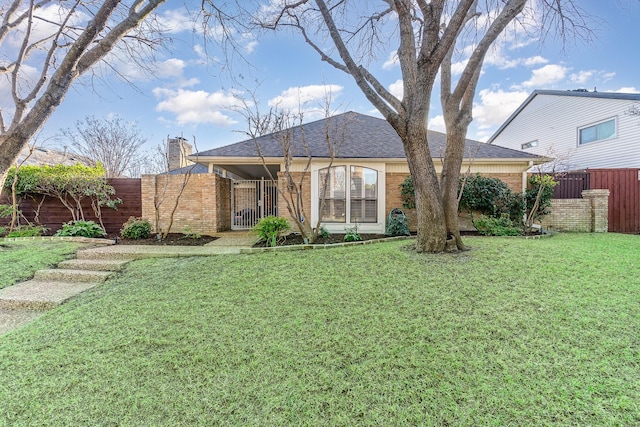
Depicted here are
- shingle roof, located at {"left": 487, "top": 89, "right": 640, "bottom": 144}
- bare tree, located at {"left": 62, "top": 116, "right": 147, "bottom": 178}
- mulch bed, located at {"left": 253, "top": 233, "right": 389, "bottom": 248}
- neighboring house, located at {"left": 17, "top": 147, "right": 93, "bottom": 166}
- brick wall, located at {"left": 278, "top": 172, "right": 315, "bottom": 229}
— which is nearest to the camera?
mulch bed, located at {"left": 253, "top": 233, "right": 389, "bottom": 248}

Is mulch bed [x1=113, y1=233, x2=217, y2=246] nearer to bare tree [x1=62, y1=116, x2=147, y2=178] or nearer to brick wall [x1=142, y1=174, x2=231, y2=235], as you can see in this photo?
brick wall [x1=142, y1=174, x2=231, y2=235]

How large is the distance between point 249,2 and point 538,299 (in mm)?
8387

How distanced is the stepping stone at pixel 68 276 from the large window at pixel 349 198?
6.05 m

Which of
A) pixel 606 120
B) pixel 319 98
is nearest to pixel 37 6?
pixel 319 98

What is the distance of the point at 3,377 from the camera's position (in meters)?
2.45

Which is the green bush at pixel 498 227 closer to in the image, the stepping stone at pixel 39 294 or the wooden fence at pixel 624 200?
the wooden fence at pixel 624 200

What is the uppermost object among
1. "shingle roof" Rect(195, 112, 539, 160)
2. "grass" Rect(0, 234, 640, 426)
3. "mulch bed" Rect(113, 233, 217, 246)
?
"shingle roof" Rect(195, 112, 539, 160)

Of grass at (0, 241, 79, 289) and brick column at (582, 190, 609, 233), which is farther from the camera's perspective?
brick column at (582, 190, 609, 233)

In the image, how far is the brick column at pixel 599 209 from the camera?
8.99 metres

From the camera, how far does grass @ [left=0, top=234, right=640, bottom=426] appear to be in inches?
78.2

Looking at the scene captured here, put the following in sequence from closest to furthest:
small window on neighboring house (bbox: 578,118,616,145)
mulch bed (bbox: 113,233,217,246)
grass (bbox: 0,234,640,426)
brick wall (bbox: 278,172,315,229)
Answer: grass (bbox: 0,234,640,426) < mulch bed (bbox: 113,233,217,246) < brick wall (bbox: 278,172,315,229) < small window on neighboring house (bbox: 578,118,616,145)

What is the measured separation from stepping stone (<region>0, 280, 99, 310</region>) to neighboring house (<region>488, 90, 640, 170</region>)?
16603 millimetres

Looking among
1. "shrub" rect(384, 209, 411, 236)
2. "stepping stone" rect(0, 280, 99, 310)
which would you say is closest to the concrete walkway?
"stepping stone" rect(0, 280, 99, 310)

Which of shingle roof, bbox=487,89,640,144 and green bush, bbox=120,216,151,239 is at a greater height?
shingle roof, bbox=487,89,640,144
